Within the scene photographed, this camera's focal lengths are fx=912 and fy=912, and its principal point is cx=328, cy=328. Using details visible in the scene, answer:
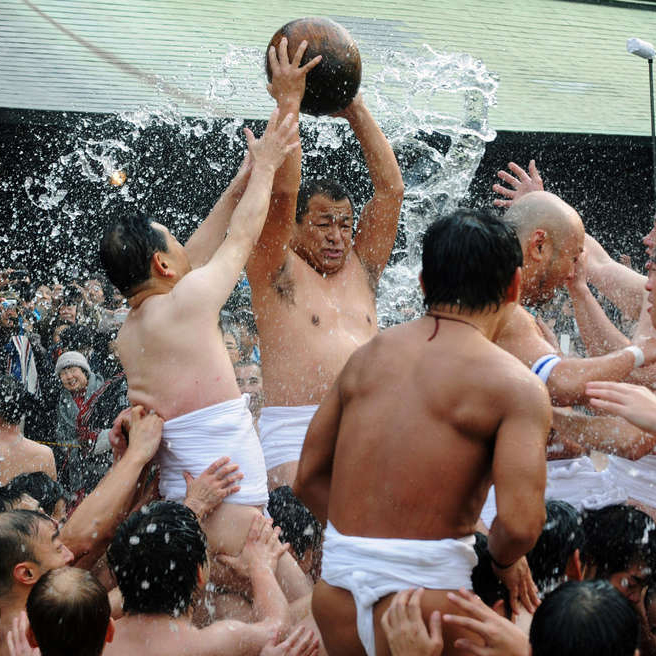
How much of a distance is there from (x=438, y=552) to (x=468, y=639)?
0.87 ft

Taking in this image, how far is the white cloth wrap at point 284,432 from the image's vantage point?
441 centimetres

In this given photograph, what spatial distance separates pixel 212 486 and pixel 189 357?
53 centimetres

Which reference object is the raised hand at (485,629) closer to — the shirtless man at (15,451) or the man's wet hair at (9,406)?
the shirtless man at (15,451)

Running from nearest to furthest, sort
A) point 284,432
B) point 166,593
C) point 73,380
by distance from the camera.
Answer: point 166,593 → point 284,432 → point 73,380

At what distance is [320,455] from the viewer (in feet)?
→ 9.53

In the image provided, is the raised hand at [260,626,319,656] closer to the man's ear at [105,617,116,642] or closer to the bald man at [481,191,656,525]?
the man's ear at [105,617,116,642]

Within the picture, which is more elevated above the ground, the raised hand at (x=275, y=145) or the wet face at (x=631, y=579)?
the raised hand at (x=275, y=145)

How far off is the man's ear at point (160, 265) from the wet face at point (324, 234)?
98 centimetres

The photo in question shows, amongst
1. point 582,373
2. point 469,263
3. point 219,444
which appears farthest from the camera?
point 219,444

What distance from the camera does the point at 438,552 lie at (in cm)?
A: 258

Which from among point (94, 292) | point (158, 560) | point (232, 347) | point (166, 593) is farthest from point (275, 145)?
point (94, 292)

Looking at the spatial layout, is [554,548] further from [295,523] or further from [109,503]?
[109,503]

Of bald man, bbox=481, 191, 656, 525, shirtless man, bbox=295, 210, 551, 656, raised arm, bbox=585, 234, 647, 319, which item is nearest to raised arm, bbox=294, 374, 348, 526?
shirtless man, bbox=295, 210, 551, 656

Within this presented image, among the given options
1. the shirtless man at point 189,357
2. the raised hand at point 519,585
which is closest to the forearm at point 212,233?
the shirtless man at point 189,357
